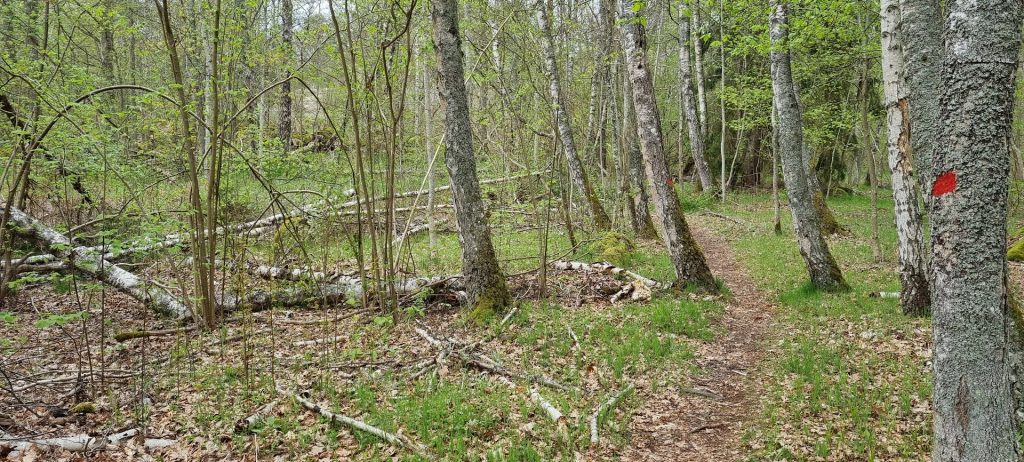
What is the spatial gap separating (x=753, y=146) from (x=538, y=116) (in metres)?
19.7

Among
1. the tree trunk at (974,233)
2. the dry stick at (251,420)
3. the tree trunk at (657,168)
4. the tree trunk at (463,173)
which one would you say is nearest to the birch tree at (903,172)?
the tree trunk at (657,168)

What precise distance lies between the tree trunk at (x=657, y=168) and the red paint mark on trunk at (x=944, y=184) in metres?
6.24

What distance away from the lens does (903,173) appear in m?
7.97

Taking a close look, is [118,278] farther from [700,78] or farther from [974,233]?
[700,78]

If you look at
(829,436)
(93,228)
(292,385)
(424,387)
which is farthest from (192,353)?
(829,436)

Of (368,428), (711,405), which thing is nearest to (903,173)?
(711,405)

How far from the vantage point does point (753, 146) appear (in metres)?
28.2

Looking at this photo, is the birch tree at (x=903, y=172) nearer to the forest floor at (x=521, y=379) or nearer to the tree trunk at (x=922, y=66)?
the forest floor at (x=521, y=379)

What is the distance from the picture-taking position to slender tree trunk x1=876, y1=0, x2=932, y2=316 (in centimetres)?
776

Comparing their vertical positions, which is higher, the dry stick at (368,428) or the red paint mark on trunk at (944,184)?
the red paint mark on trunk at (944,184)

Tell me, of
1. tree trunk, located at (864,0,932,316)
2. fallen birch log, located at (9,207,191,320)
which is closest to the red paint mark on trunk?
tree trunk, located at (864,0,932,316)

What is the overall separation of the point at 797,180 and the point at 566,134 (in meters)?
5.99

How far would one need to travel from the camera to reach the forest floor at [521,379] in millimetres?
5043

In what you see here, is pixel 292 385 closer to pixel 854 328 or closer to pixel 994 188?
pixel 994 188
